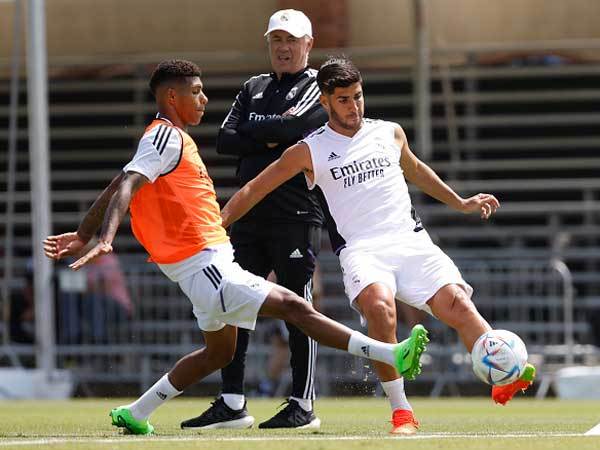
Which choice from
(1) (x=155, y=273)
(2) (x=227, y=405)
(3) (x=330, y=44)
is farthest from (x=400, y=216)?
(3) (x=330, y=44)

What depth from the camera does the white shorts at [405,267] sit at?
7.79m

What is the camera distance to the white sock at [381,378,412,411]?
768cm

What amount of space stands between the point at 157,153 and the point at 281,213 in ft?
4.65

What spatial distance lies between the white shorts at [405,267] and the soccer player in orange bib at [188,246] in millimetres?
471

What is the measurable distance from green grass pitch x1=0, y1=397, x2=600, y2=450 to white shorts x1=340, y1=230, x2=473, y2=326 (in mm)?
759

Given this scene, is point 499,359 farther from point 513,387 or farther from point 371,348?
point 371,348

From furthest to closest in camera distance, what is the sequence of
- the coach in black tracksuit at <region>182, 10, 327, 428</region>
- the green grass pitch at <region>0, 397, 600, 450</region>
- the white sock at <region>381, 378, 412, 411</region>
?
the coach in black tracksuit at <region>182, 10, 327, 428</region> → the white sock at <region>381, 378, 412, 411</region> → the green grass pitch at <region>0, 397, 600, 450</region>

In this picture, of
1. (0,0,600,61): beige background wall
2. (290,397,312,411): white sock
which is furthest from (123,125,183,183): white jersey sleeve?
(0,0,600,61): beige background wall

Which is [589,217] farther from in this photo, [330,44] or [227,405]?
[227,405]

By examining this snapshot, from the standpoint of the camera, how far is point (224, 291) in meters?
7.36

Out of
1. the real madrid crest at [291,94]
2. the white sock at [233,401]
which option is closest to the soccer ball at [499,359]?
the white sock at [233,401]

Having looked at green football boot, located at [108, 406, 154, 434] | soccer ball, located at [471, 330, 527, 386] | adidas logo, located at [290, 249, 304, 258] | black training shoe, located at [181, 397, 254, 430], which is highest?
adidas logo, located at [290, 249, 304, 258]

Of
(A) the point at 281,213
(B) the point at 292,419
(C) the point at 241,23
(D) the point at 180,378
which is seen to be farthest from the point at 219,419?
(C) the point at 241,23

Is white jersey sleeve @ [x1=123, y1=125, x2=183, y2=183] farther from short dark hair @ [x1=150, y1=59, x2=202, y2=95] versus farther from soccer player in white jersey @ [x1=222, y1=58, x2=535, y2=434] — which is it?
soccer player in white jersey @ [x1=222, y1=58, x2=535, y2=434]
